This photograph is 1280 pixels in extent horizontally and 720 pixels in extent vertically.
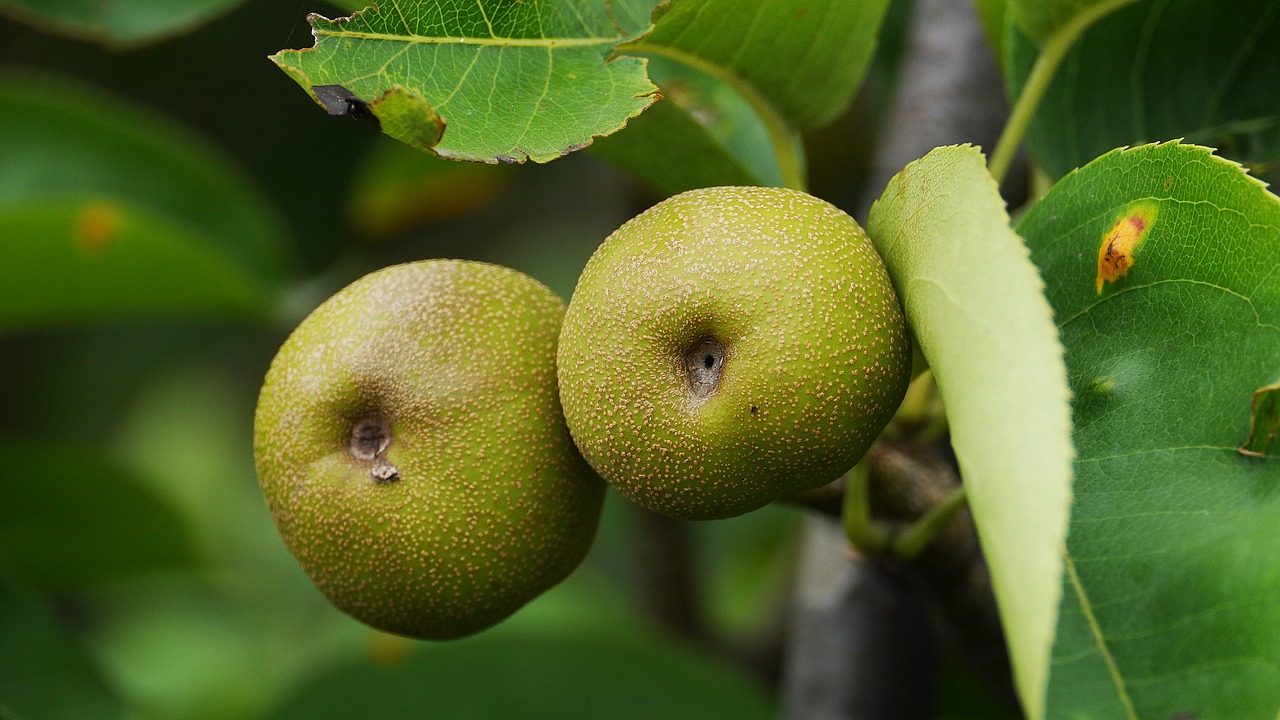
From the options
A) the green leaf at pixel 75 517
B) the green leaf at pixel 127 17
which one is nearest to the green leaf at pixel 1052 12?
the green leaf at pixel 127 17

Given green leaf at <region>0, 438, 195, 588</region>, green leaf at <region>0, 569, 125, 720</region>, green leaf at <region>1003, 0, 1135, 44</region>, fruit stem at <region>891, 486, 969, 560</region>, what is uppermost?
green leaf at <region>1003, 0, 1135, 44</region>

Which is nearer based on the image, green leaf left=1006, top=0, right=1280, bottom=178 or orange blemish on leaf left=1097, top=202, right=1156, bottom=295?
orange blemish on leaf left=1097, top=202, right=1156, bottom=295

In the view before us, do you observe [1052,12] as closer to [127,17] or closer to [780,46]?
[780,46]

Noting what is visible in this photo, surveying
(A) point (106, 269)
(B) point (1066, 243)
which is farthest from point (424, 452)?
(A) point (106, 269)

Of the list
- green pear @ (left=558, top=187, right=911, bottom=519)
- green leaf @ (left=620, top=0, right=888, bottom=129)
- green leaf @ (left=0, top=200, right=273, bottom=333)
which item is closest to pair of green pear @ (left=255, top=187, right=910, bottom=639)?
green pear @ (left=558, top=187, right=911, bottom=519)

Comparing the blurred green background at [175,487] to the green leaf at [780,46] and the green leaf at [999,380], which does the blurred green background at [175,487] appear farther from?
the green leaf at [999,380]

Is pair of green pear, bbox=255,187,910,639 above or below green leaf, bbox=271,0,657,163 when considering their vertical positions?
below

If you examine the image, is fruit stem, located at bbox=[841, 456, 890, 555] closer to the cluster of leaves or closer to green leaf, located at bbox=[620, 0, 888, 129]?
the cluster of leaves

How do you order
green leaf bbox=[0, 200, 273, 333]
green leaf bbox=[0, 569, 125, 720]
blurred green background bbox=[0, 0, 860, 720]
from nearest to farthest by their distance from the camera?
green leaf bbox=[0, 569, 125, 720]
green leaf bbox=[0, 200, 273, 333]
blurred green background bbox=[0, 0, 860, 720]
